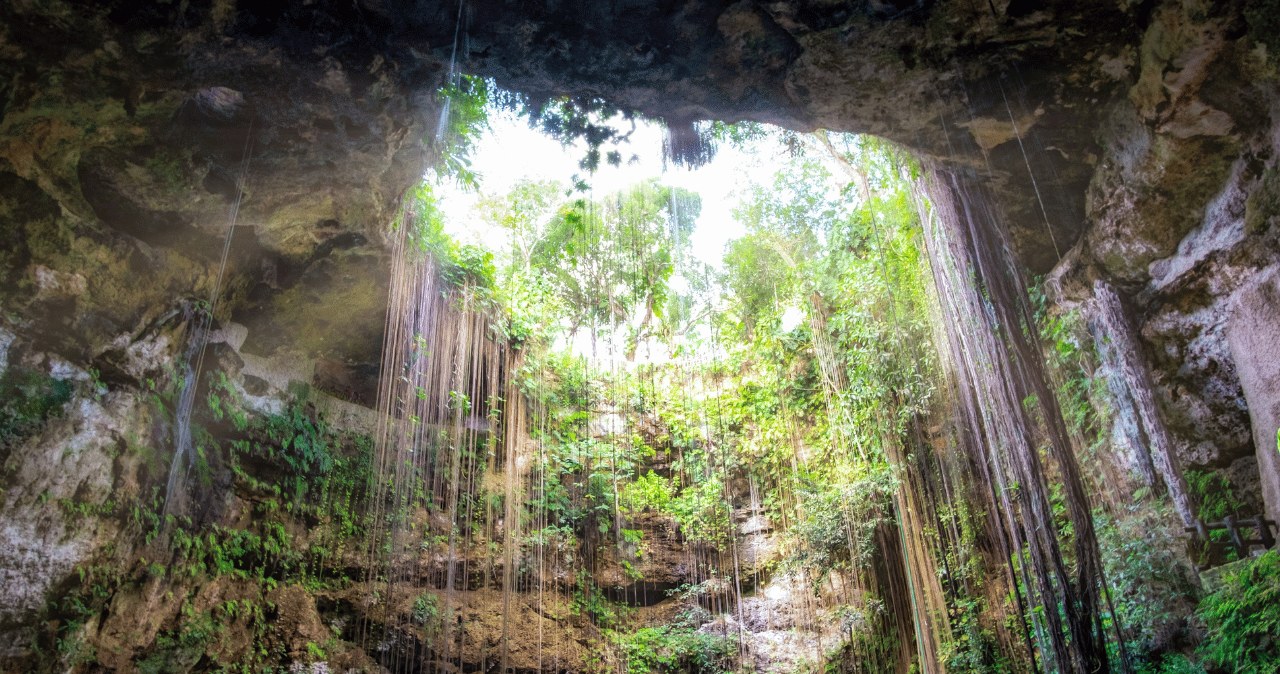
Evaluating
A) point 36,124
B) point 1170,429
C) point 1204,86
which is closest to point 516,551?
point 36,124

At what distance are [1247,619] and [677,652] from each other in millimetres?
5518

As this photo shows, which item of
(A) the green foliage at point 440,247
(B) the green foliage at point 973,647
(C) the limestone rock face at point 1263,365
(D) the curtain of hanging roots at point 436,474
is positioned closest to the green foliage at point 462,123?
(A) the green foliage at point 440,247

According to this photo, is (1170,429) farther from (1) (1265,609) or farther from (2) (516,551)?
(2) (516,551)

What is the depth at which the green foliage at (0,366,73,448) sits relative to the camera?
3.86m

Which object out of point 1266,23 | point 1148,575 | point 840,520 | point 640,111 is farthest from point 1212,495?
point 640,111

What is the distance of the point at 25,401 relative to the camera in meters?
3.95

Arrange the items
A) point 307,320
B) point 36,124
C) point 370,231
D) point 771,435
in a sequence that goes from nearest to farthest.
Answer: point 36,124 < point 370,231 < point 307,320 < point 771,435

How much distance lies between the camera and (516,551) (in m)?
7.49

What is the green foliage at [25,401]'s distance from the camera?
3.86 metres

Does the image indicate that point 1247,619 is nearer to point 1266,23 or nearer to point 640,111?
point 1266,23

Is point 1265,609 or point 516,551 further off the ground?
point 516,551

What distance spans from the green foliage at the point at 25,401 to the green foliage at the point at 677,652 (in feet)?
20.0

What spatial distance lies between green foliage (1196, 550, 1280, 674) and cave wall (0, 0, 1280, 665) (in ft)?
1.75

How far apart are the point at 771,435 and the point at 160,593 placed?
6.53 metres
